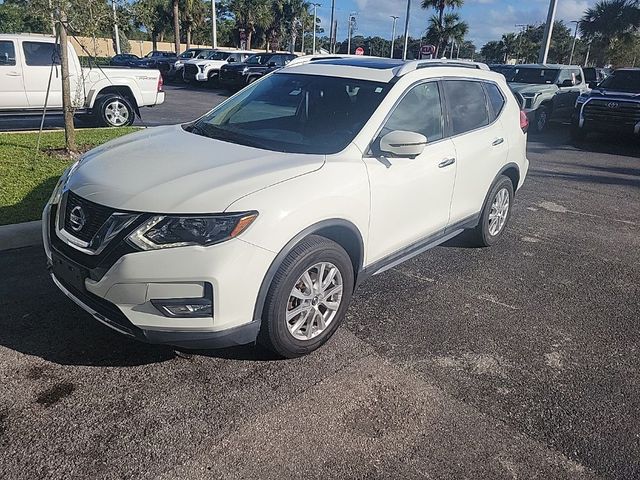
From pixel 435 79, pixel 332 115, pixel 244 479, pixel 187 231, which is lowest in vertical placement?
pixel 244 479

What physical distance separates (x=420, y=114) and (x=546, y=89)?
11.4m

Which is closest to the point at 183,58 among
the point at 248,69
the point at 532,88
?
the point at 248,69

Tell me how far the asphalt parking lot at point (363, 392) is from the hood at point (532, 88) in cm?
998

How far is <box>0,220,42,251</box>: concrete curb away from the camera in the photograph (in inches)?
184

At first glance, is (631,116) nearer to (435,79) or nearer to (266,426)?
(435,79)

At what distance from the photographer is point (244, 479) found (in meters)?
2.35

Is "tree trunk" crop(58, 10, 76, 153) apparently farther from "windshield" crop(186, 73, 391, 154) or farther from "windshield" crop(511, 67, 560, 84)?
"windshield" crop(511, 67, 560, 84)

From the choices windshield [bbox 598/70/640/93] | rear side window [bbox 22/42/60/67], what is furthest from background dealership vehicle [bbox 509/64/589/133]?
rear side window [bbox 22/42/60/67]

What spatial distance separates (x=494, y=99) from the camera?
511 cm

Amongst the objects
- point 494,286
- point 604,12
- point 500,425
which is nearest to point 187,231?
point 500,425

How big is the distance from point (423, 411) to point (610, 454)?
92 centimetres

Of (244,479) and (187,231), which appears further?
(187,231)

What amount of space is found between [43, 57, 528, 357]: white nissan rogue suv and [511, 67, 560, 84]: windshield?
11060 mm

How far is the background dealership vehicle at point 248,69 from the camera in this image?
75.2 feet
